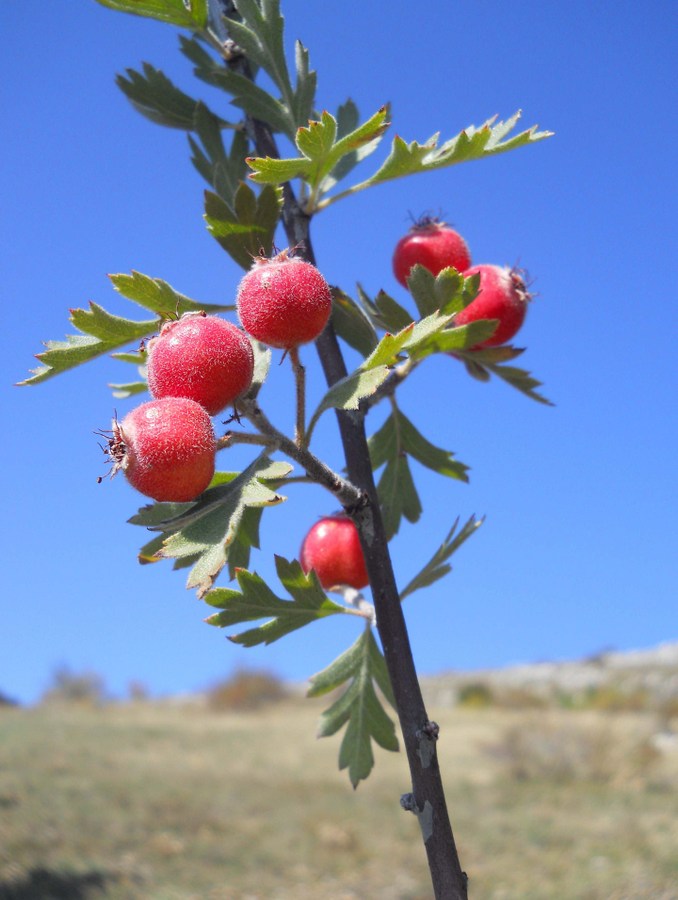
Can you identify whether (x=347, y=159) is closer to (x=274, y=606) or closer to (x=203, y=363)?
(x=203, y=363)

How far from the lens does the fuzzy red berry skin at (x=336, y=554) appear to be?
130 cm

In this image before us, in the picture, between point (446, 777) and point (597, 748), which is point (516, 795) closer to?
point (446, 777)

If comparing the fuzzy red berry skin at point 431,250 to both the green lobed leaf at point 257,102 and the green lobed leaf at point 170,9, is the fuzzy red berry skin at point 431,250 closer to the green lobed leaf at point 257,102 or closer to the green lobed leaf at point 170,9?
the green lobed leaf at point 257,102

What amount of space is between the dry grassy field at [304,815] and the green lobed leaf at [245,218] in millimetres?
5363

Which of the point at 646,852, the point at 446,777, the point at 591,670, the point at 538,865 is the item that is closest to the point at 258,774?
the point at 446,777

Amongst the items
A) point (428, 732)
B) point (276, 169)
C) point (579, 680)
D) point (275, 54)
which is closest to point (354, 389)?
point (276, 169)

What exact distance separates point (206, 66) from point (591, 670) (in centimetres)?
2194

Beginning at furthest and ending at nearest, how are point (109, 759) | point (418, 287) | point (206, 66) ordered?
point (109, 759)
point (206, 66)
point (418, 287)

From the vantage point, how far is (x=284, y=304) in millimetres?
978

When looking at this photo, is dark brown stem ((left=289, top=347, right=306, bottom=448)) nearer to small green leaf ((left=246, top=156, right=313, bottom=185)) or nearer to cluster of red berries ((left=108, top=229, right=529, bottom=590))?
cluster of red berries ((left=108, top=229, right=529, bottom=590))

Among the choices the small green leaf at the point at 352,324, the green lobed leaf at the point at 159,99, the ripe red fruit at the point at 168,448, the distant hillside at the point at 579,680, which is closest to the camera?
the ripe red fruit at the point at 168,448

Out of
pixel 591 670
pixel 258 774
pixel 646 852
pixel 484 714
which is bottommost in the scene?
pixel 646 852

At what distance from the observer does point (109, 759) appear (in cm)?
944

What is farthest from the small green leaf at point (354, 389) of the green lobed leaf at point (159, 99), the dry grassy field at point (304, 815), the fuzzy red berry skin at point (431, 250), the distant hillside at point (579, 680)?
the distant hillside at point (579, 680)
